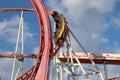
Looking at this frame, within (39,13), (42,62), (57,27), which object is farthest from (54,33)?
(42,62)

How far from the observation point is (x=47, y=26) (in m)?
31.9

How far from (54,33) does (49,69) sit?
18.5 ft

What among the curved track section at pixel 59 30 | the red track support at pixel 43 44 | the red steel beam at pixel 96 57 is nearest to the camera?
the red track support at pixel 43 44

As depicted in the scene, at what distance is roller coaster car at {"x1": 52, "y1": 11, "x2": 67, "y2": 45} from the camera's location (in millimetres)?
34594

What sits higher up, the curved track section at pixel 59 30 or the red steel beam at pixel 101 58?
the curved track section at pixel 59 30

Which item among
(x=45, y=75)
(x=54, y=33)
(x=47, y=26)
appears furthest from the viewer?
(x=54, y=33)

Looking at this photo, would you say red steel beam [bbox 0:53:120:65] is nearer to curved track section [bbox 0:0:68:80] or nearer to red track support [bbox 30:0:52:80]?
curved track section [bbox 0:0:68:80]

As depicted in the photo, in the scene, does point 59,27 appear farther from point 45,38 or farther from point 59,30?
point 45,38

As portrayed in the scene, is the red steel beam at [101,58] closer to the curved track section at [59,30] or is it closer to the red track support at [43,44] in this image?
the curved track section at [59,30]

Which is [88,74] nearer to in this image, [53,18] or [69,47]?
[69,47]

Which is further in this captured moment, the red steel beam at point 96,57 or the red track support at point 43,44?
the red steel beam at point 96,57

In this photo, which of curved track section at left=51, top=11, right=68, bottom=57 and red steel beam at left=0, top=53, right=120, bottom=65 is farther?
red steel beam at left=0, top=53, right=120, bottom=65

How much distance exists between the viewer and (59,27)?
3516cm

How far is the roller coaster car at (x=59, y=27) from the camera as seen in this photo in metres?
34.6
